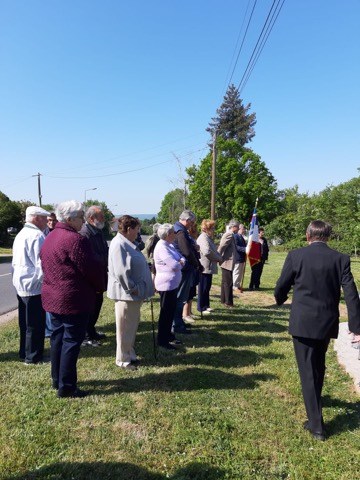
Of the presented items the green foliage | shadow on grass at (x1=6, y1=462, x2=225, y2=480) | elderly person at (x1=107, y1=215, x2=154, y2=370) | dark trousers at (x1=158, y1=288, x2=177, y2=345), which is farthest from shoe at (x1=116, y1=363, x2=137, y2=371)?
the green foliage

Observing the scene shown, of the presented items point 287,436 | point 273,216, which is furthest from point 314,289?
point 273,216

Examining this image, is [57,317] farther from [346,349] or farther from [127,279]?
[346,349]

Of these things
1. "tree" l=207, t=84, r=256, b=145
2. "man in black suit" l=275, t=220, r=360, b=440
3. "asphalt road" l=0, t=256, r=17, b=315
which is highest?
"tree" l=207, t=84, r=256, b=145

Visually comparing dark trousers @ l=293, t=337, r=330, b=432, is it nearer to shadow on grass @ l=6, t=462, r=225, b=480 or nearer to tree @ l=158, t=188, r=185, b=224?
shadow on grass @ l=6, t=462, r=225, b=480

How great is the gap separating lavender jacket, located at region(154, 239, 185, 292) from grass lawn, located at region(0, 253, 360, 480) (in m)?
0.92

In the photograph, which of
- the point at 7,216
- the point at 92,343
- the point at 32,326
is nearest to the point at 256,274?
the point at 92,343

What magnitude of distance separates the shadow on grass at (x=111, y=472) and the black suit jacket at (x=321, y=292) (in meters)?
1.31

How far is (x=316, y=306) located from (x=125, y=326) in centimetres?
219

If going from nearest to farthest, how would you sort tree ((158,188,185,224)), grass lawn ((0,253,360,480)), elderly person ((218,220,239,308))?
grass lawn ((0,253,360,480)), elderly person ((218,220,239,308)), tree ((158,188,185,224))

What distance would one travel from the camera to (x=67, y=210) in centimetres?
346

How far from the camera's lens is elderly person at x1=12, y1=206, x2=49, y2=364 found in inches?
166

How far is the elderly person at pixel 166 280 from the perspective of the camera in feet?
16.5

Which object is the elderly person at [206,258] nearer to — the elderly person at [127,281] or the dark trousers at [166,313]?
the dark trousers at [166,313]

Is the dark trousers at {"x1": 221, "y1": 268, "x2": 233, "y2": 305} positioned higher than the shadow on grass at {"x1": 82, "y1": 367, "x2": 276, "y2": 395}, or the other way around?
the dark trousers at {"x1": 221, "y1": 268, "x2": 233, "y2": 305}
